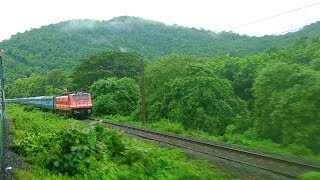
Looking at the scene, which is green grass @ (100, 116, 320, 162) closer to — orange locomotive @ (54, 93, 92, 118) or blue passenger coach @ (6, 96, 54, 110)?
orange locomotive @ (54, 93, 92, 118)

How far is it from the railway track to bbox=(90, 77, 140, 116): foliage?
20723 millimetres

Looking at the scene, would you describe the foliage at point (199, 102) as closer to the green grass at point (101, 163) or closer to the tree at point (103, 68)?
the green grass at point (101, 163)

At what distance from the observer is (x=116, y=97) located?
41.4 metres

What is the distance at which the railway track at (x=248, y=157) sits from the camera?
11.6 meters

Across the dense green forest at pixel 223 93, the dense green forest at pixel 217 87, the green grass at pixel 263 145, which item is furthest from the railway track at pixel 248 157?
the dense green forest at pixel 223 93

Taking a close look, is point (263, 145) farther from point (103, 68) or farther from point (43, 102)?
point (103, 68)

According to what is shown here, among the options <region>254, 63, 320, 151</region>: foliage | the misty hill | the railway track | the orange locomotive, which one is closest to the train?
the orange locomotive

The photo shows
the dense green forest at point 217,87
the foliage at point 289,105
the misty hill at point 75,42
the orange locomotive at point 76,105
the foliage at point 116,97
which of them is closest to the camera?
the foliage at point 289,105

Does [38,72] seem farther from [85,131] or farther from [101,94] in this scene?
[85,131]

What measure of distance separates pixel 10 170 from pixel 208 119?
1984 cm

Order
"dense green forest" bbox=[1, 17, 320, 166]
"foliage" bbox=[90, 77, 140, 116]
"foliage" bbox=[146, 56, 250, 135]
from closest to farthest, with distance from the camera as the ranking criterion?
"dense green forest" bbox=[1, 17, 320, 166] < "foliage" bbox=[146, 56, 250, 135] < "foliage" bbox=[90, 77, 140, 116]

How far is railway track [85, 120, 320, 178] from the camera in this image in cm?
1158

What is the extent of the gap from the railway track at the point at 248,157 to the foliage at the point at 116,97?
20723mm

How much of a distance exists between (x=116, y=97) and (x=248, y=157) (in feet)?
93.5
